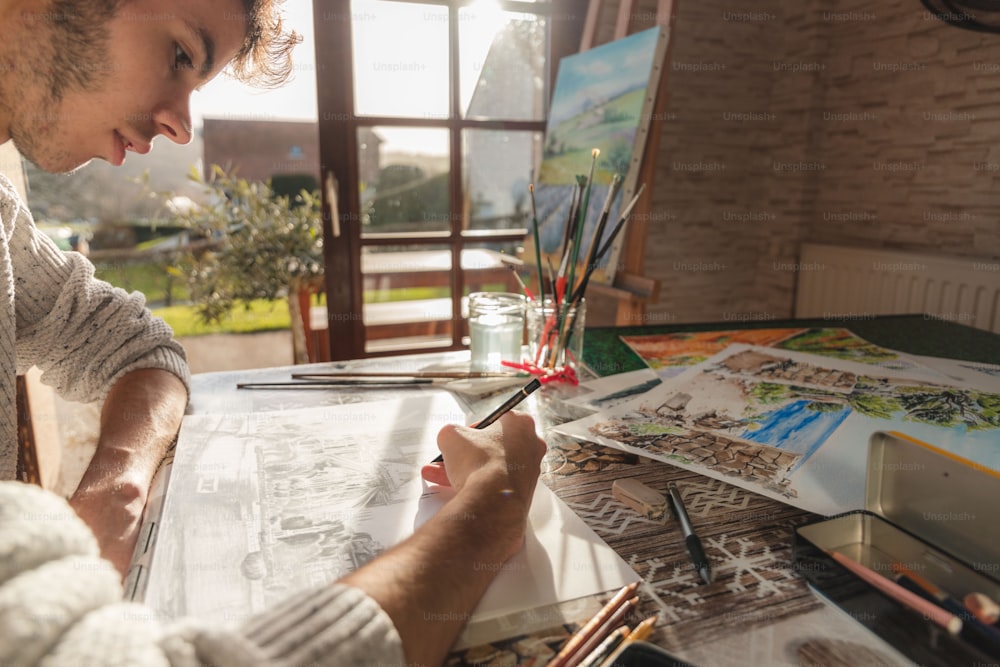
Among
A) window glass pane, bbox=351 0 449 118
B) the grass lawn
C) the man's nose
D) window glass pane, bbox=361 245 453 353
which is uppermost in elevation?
window glass pane, bbox=351 0 449 118

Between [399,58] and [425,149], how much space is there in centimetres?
30

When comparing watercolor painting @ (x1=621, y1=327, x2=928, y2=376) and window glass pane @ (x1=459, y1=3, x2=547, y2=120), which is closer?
watercolor painting @ (x1=621, y1=327, x2=928, y2=376)

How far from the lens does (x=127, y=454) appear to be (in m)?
0.70

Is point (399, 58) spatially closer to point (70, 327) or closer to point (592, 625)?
point (70, 327)

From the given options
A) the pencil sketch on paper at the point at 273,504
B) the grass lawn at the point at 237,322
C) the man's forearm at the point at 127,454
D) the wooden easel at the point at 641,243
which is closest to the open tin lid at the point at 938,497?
the pencil sketch on paper at the point at 273,504

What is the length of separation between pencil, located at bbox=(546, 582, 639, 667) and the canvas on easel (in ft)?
3.84

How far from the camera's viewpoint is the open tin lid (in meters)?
0.48

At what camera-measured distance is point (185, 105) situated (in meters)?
0.88

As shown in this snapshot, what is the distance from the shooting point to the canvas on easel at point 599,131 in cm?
163

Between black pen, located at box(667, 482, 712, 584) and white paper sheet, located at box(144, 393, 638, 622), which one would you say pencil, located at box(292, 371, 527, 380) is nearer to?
white paper sheet, located at box(144, 393, 638, 622)

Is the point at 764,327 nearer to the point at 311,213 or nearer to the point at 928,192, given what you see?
the point at 928,192

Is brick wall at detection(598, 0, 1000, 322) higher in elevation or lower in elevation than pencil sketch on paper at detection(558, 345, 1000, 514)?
higher

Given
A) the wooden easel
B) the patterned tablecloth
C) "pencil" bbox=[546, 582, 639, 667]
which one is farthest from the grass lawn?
"pencil" bbox=[546, 582, 639, 667]

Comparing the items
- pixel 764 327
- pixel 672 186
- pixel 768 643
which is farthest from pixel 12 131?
pixel 672 186
